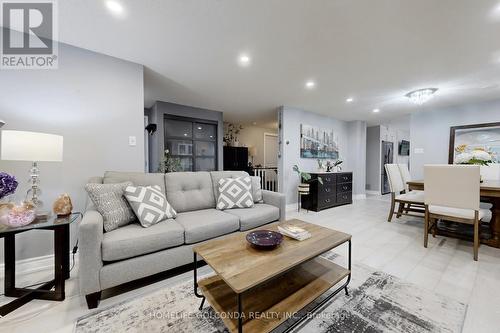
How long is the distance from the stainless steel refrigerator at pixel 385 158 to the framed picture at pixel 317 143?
7.77ft

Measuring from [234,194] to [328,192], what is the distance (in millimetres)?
2899

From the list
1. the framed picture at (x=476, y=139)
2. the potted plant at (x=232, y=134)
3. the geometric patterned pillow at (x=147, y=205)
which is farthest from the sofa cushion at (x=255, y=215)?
the framed picture at (x=476, y=139)

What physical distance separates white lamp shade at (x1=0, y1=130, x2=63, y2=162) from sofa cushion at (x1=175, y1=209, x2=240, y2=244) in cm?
118

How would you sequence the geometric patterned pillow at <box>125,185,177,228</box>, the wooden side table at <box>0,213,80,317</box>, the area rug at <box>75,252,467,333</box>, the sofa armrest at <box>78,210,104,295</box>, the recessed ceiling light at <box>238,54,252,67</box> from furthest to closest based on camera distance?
the recessed ceiling light at <box>238,54,252,67</box>, the geometric patterned pillow at <box>125,185,177,228</box>, the wooden side table at <box>0,213,80,317</box>, the sofa armrest at <box>78,210,104,295</box>, the area rug at <box>75,252,467,333</box>

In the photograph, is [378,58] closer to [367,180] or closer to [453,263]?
[453,263]

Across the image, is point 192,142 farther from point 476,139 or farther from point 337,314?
point 476,139

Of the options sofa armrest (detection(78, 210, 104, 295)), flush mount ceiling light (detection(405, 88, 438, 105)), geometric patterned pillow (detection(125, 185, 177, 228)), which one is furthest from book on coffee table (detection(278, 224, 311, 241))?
flush mount ceiling light (detection(405, 88, 438, 105))

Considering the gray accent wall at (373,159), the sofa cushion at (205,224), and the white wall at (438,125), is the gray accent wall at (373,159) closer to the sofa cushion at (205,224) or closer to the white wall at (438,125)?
the white wall at (438,125)

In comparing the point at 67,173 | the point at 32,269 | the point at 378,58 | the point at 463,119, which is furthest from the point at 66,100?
the point at 463,119

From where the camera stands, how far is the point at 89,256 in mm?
1398

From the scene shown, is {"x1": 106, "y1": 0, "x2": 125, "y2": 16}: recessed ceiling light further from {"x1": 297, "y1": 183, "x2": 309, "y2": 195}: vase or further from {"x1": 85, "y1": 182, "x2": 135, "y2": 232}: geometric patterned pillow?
{"x1": 297, "y1": 183, "x2": 309, "y2": 195}: vase

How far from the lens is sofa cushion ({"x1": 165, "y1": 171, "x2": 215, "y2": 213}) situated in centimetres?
233

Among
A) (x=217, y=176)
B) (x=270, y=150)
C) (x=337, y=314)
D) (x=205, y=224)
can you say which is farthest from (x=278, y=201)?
(x=270, y=150)

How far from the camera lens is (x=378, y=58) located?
7.76 feet
